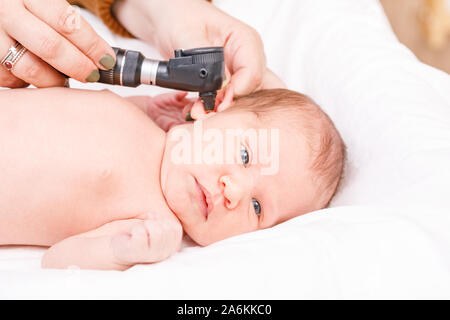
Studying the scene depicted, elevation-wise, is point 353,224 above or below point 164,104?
above

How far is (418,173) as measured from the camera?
3.10ft

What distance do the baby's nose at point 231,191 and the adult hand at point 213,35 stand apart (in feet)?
0.92

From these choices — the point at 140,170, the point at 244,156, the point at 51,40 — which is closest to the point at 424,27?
the point at 244,156

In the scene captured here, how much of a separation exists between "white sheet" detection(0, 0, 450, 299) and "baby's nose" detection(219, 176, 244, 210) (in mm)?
125

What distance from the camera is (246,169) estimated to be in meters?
1.02

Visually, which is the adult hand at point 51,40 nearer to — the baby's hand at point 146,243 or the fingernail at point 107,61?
the fingernail at point 107,61

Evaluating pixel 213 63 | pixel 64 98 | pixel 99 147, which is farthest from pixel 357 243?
pixel 64 98

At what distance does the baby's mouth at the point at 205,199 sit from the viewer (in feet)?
3.27

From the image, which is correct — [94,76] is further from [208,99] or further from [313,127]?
[313,127]

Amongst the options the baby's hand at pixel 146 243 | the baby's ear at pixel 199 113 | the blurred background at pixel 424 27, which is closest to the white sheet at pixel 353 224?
the baby's hand at pixel 146 243

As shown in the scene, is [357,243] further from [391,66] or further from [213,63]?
[391,66]

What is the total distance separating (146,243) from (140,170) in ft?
0.88

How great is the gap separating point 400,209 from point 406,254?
0.13 m

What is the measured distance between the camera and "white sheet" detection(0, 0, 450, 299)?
69 centimetres
